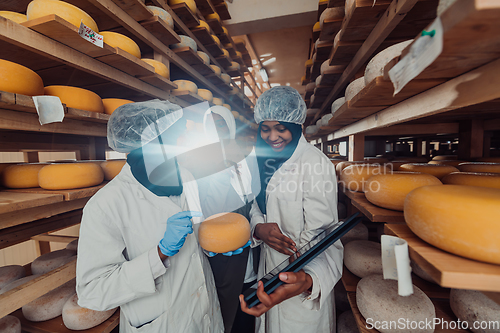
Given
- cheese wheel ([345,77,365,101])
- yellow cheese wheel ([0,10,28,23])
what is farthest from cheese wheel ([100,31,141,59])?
cheese wheel ([345,77,365,101])

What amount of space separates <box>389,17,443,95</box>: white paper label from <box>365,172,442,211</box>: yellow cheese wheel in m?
0.53

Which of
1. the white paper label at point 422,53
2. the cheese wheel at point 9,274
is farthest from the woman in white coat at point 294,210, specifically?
the cheese wheel at point 9,274

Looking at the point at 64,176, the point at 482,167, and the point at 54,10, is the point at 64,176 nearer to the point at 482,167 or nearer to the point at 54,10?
the point at 54,10

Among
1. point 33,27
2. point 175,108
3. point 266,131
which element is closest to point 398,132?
point 266,131

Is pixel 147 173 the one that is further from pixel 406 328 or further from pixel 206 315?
pixel 406 328

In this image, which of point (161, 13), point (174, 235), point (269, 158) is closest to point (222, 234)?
point (174, 235)

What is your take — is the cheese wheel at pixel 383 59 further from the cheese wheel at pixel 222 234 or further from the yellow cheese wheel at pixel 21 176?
the yellow cheese wheel at pixel 21 176

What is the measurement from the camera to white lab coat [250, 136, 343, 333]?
1094mm

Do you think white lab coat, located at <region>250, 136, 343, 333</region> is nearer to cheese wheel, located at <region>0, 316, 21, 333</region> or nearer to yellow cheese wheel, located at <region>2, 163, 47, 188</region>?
cheese wheel, located at <region>0, 316, 21, 333</region>

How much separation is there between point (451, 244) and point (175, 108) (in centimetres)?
122

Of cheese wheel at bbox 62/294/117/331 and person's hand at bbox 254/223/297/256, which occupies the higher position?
person's hand at bbox 254/223/297/256

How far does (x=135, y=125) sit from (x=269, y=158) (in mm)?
844

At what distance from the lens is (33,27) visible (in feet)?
3.10

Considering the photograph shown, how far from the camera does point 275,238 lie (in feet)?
3.56
